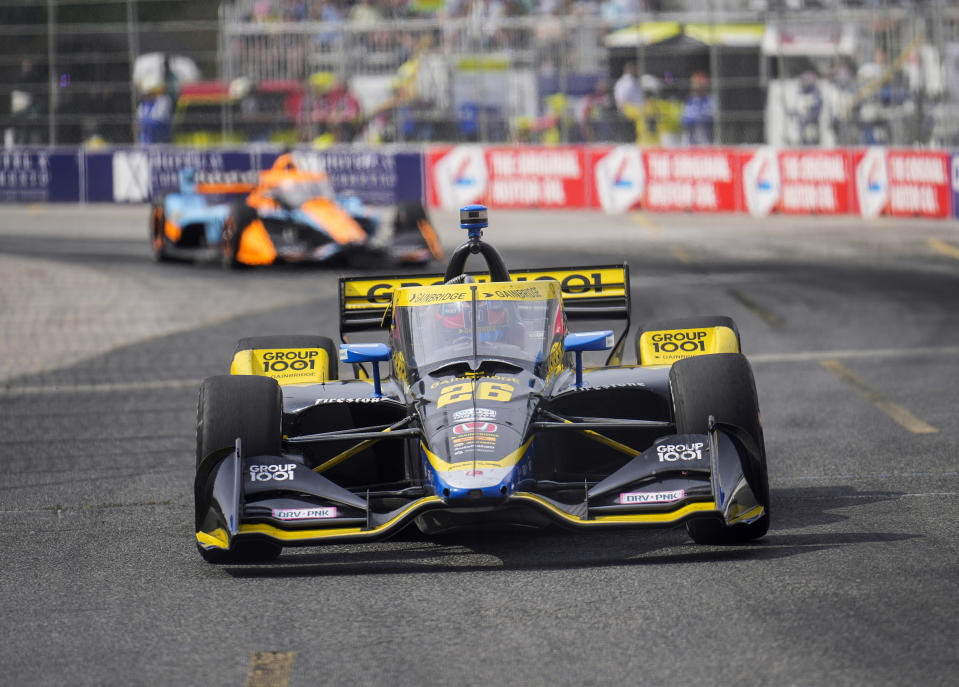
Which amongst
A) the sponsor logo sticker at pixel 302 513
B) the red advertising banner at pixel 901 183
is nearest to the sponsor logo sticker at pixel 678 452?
the sponsor logo sticker at pixel 302 513

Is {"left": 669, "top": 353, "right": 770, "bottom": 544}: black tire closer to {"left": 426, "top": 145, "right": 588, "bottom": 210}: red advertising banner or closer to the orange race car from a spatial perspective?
the orange race car

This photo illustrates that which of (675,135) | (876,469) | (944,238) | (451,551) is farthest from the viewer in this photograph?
(675,135)

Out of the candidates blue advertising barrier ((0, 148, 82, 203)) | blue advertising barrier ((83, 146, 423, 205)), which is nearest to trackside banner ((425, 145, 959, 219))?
blue advertising barrier ((83, 146, 423, 205))

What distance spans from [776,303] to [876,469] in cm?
819

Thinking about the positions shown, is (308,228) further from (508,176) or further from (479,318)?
(479,318)

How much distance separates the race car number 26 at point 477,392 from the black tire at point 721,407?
31.0 inches

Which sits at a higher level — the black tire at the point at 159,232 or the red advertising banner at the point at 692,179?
the red advertising banner at the point at 692,179

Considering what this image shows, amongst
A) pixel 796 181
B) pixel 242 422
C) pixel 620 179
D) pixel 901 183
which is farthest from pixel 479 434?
pixel 620 179

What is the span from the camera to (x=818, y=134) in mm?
27672

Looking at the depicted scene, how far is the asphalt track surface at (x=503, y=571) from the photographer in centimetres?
553

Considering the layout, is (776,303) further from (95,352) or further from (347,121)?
(347,121)

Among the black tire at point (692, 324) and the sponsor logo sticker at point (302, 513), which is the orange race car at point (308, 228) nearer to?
the black tire at point (692, 324)

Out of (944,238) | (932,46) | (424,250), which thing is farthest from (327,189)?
(932,46)

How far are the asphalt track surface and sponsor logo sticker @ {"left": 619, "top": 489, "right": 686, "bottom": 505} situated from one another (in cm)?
24
